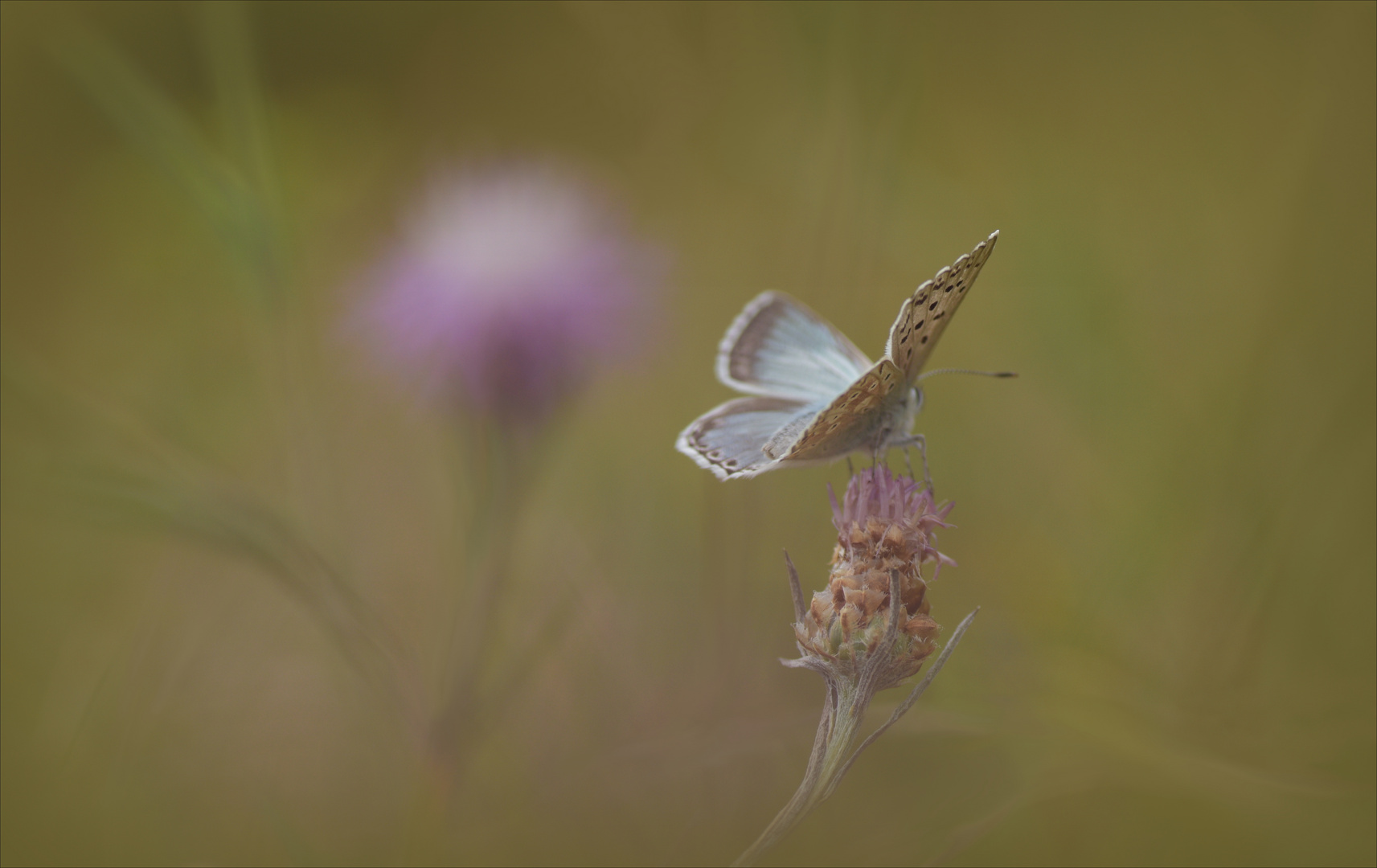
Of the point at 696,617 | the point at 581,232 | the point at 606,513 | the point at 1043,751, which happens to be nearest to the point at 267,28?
the point at 581,232

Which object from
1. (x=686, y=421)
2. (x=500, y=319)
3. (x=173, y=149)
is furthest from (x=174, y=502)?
(x=686, y=421)

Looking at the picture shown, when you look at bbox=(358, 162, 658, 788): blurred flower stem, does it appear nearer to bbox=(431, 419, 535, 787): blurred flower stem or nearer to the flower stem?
bbox=(431, 419, 535, 787): blurred flower stem

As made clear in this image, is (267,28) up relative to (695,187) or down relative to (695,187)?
up

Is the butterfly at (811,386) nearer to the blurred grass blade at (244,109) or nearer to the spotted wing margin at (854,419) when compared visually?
the spotted wing margin at (854,419)

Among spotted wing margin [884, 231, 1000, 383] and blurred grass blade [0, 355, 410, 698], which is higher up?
blurred grass blade [0, 355, 410, 698]

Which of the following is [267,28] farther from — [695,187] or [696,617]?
[696,617]

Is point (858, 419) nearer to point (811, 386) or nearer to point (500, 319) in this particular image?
point (811, 386)

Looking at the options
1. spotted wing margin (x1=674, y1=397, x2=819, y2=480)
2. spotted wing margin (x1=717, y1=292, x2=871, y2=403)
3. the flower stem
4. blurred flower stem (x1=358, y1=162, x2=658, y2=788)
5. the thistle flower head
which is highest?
blurred flower stem (x1=358, y1=162, x2=658, y2=788)

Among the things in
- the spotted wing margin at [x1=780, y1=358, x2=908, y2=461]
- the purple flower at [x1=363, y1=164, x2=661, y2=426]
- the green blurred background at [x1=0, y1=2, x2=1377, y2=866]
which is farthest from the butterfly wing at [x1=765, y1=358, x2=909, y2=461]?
the purple flower at [x1=363, y1=164, x2=661, y2=426]
